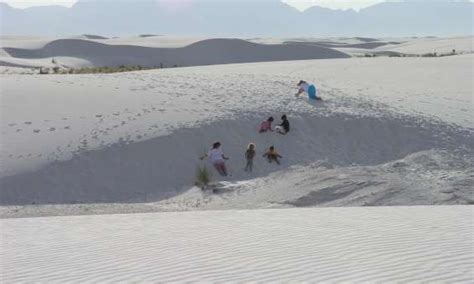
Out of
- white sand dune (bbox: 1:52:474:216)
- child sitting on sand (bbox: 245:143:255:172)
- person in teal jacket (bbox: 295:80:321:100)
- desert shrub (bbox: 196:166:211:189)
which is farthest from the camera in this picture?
person in teal jacket (bbox: 295:80:321:100)

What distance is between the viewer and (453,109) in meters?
21.9

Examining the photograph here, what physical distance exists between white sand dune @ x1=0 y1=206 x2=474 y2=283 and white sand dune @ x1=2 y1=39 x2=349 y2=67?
4516cm

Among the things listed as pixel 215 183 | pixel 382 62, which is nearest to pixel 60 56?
pixel 382 62

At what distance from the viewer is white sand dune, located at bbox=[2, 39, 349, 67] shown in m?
56.6

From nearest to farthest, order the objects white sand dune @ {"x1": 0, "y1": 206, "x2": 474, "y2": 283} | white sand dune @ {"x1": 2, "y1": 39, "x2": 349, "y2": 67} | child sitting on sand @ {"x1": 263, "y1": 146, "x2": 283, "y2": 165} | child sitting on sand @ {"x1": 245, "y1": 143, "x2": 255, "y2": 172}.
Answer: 1. white sand dune @ {"x1": 0, "y1": 206, "x2": 474, "y2": 283}
2. child sitting on sand @ {"x1": 245, "y1": 143, "x2": 255, "y2": 172}
3. child sitting on sand @ {"x1": 263, "y1": 146, "x2": 283, "y2": 165}
4. white sand dune @ {"x1": 2, "y1": 39, "x2": 349, "y2": 67}

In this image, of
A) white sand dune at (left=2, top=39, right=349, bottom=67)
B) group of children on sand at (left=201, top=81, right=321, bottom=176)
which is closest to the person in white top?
group of children on sand at (left=201, top=81, right=321, bottom=176)

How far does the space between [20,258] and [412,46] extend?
228 feet

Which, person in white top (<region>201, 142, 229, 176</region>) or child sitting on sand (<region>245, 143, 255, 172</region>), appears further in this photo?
child sitting on sand (<region>245, 143, 255, 172</region>)

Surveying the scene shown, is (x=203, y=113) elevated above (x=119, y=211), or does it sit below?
above

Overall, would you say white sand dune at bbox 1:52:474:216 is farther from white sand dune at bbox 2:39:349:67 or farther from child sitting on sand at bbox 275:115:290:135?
white sand dune at bbox 2:39:349:67

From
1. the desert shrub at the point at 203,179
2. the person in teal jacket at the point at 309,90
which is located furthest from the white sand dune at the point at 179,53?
the desert shrub at the point at 203,179

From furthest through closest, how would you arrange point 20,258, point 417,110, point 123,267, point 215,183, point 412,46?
1. point 412,46
2. point 417,110
3. point 215,183
4. point 20,258
5. point 123,267

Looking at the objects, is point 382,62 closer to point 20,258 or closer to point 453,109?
point 453,109

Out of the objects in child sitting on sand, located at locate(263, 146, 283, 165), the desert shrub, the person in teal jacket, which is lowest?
the desert shrub
